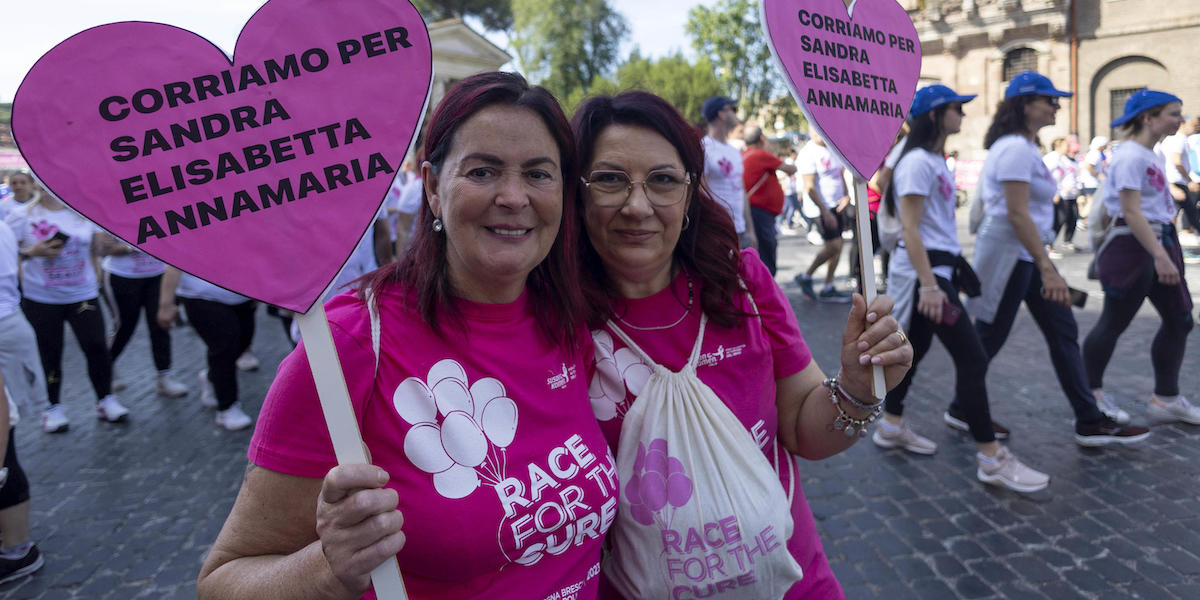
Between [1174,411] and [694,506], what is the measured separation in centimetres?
465

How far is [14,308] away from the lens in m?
4.48

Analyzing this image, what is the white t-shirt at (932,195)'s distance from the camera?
13.7 ft

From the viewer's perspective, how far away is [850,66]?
182 cm

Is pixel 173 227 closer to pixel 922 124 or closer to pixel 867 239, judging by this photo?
pixel 867 239

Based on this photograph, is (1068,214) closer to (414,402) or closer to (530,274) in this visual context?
(530,274)

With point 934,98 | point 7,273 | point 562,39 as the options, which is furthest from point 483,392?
point 562,39

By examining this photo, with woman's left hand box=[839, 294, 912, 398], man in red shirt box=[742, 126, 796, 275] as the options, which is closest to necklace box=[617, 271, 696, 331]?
woman's left hand box=[839, 294, 912, 398]

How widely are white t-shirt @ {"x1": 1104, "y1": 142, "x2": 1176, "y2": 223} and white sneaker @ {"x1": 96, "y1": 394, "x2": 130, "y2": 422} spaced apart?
23.1ft

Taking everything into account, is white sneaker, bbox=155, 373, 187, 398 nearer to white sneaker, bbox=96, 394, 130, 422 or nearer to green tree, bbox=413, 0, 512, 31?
white sneaker, bbox=96, 394, 130, 422

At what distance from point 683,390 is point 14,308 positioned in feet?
14.9

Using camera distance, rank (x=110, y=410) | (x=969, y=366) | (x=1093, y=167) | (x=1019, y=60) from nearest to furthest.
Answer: (x=969, y=366) < (x=110, y=410) < (x=1093, y=167) < (x=1019, y=60)

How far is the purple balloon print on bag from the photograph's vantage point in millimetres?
1594

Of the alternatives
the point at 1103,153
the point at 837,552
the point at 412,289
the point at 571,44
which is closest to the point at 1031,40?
the point at 1103,153

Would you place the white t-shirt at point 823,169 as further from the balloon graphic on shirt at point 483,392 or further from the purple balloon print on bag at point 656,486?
the balloon graphic on shirt at point 483,392
